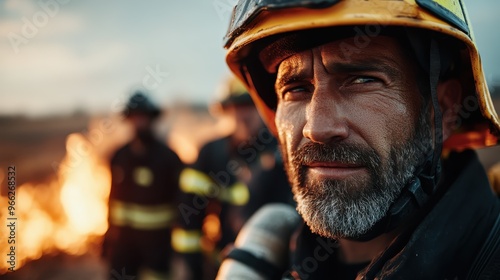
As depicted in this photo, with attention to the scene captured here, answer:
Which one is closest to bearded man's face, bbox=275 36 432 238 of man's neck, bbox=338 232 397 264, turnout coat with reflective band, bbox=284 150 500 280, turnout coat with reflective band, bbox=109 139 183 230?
turnout coat with reflective band, bbox=284 150 500 280

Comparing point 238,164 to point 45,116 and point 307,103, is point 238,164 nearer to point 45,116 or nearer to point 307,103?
point 307,103

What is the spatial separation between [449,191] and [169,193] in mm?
4677

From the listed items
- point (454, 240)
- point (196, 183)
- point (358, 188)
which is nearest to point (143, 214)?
point (196, 183)

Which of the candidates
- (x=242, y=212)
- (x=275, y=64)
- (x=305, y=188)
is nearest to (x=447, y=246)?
(x=305, y=188)

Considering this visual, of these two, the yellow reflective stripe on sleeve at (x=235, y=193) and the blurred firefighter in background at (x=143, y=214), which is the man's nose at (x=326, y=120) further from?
the blurred firefighter in background at (x=143, y=214)

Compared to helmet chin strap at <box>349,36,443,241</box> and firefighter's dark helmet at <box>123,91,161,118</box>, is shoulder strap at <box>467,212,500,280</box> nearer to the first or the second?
helmet chin strap at <box>349,36,443,241</box>

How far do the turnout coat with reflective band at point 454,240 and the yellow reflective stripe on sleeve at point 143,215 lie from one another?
4.52 metres

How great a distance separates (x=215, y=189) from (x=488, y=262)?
148 inches

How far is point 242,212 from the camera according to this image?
3994 millimetres

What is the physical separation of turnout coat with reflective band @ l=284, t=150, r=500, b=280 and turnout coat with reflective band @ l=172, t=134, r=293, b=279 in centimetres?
282

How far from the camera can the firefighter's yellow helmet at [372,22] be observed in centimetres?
152

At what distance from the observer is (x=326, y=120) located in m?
1.61

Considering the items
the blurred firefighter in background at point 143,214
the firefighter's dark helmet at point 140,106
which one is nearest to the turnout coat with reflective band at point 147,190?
the blurred firefighter in background at point 143,214

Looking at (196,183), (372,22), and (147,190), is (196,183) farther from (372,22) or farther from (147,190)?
(372,22)
